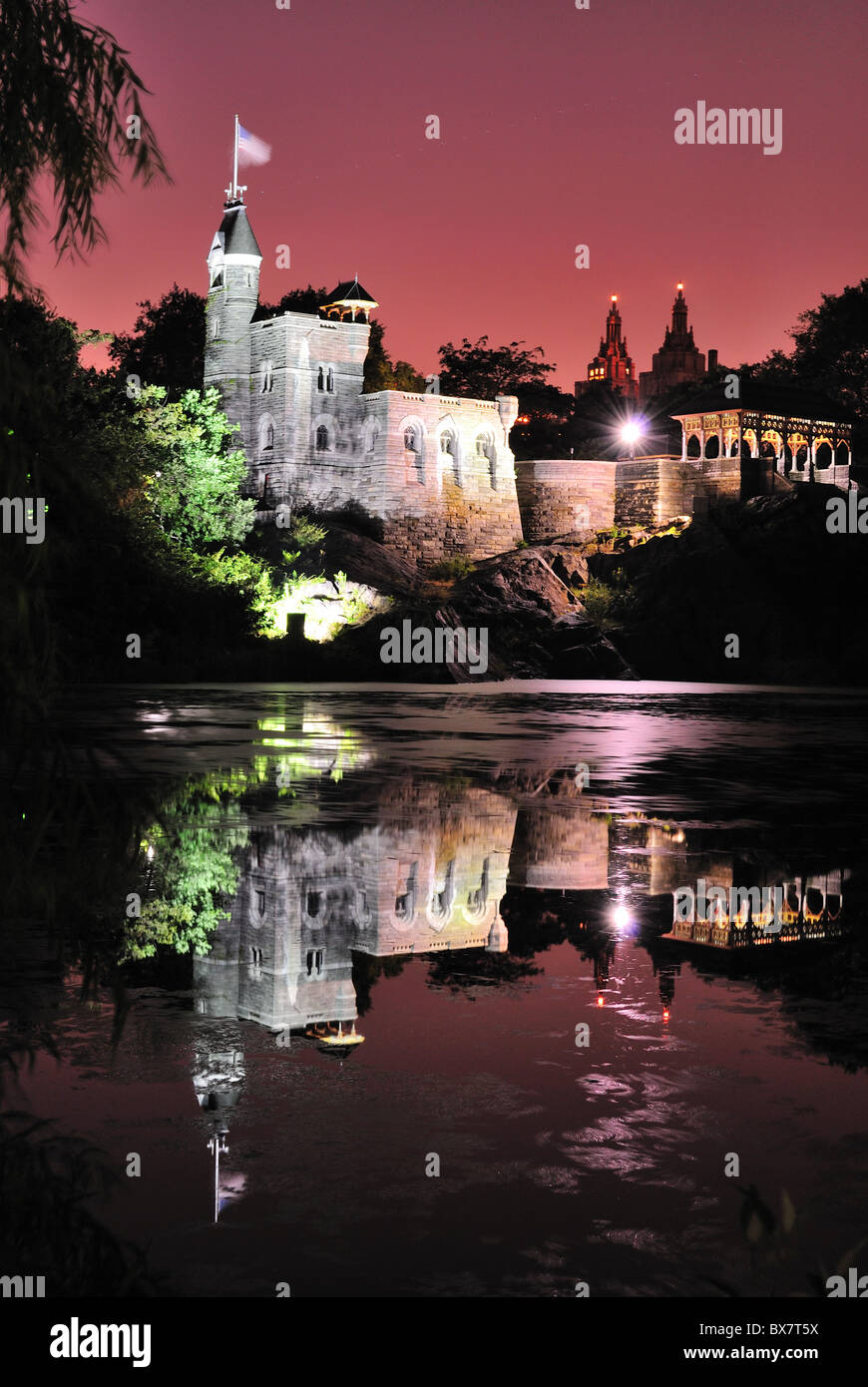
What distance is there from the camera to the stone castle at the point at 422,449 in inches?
2768

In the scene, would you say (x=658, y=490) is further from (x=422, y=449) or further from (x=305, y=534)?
(x=305, y=534)

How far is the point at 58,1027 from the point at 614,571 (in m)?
62.9

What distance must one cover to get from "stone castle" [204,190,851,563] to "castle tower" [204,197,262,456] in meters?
0.07

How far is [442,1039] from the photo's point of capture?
7031 mm

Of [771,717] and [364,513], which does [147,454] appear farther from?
[771,717]

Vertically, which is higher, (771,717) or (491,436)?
(491,436)

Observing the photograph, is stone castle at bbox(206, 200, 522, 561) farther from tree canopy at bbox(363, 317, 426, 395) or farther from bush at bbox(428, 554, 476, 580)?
tree canopy at bbox(363, 317, 426, 395)

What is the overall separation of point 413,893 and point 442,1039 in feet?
11.3

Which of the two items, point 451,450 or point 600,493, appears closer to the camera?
point 451,450

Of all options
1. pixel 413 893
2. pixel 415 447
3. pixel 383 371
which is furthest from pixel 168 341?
pixel 413 893

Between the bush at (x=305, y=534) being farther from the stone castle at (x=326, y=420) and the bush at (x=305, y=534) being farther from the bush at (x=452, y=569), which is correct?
the bush at (x=452, y=569)

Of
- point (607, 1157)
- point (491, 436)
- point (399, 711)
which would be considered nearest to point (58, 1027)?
point (607, 1157)

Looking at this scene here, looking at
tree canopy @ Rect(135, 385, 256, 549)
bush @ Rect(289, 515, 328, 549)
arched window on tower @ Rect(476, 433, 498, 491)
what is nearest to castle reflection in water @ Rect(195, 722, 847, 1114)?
tree canopy @ Rect(135, 385, 256, 549)

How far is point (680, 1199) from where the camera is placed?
5.12 m
